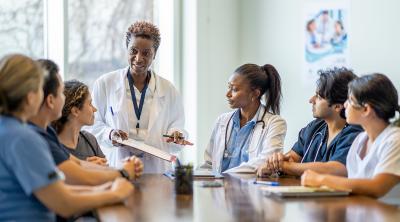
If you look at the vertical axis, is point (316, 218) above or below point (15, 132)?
below

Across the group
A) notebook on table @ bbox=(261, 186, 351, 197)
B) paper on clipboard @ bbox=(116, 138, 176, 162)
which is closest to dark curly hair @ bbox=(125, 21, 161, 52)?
paper on clipboard @ bbox=(116, 138, 176, 162)

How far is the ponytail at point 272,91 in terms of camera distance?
12.0 feet

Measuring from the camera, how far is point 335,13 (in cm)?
432

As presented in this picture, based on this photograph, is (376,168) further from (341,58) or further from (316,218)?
(341,58)

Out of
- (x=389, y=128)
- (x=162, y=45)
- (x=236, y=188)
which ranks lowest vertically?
(x=236, y=188)

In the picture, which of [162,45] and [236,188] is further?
[162,45]

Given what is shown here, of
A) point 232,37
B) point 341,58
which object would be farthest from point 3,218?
point 232,37

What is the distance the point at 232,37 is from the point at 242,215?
307cm

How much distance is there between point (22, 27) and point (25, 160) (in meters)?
2.44

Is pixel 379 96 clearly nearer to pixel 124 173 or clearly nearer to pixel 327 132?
pixel 327 132

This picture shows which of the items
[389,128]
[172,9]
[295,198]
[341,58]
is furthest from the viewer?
[172,9]

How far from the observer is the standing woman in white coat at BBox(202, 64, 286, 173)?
3480 millimetres

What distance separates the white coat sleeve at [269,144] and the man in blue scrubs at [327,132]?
0.14m

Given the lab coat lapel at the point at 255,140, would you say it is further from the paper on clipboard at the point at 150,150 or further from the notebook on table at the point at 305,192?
the notebook on table at the point at 305,192
